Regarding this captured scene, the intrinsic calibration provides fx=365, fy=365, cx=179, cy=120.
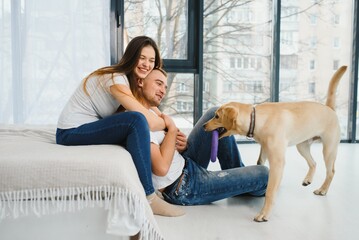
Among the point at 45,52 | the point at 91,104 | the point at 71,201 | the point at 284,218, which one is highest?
the point at 45,52

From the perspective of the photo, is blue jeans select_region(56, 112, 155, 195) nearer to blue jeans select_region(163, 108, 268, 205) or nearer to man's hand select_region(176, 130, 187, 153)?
blue jeans select_region(163, 108, 268, 205)

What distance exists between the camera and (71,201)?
1.10 metres

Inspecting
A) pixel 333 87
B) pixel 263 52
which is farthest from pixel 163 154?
pixel 263 52

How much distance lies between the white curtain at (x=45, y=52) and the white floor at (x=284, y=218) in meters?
2.07

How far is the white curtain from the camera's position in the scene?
3.25 m

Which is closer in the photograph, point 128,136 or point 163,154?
point 128,136

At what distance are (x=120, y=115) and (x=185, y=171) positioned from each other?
0.51 m

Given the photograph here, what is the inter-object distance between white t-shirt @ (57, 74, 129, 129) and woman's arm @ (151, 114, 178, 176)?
0.26 m

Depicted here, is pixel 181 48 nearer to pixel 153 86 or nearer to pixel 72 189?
pixel 153 86

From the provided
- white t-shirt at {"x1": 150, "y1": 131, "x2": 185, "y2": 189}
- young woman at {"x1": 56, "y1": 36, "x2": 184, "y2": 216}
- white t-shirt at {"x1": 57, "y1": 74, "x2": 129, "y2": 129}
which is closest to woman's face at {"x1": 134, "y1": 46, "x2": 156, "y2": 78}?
young woman at {"x1": 56, "y1": 36, "x2": 184, "y2": 216}

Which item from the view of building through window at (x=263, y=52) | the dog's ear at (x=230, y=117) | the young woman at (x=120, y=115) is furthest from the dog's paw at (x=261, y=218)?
the view of building through window at (x=263, y=52)

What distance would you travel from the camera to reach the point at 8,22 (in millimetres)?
3229

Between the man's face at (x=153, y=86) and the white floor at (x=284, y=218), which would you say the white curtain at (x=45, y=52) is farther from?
the white floor at (x=284, y=218)

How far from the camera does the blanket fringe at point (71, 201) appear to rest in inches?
42.2
